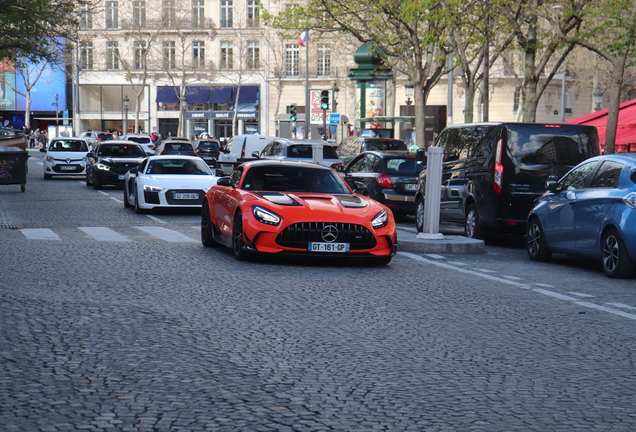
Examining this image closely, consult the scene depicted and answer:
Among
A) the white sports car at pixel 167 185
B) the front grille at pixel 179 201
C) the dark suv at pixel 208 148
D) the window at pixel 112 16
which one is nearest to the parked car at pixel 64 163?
the dark suv at pixel 208 148

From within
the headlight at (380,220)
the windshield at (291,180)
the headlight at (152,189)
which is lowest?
the headlight at (152,189)

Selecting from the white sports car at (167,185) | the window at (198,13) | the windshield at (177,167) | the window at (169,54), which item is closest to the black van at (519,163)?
the white sports car at (167,185)

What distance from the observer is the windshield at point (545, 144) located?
15.6 m

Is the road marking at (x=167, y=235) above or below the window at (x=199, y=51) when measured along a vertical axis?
below

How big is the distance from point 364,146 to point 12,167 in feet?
33.2

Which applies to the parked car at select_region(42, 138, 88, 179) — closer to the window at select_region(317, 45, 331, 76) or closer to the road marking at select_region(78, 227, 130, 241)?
the road marking at select_region(78, 227, 130, 241)

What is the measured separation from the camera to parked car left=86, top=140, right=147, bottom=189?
99.1 feet

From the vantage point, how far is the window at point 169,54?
77.6 meters

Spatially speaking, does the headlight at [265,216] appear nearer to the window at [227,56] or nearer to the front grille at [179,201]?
the front grille at [179,201]

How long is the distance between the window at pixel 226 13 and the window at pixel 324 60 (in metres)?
8.16

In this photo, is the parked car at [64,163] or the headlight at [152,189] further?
the parked car at [64,163]

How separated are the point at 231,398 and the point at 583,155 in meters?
11.7

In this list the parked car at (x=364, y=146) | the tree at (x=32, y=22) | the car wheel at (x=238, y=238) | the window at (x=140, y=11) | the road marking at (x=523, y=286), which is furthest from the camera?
the window at (x=140, y=11)

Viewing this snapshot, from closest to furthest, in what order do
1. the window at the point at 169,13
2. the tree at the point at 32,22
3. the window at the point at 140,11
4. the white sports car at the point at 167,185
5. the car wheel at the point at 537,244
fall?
the car wheel at the point at 537,244
the white sports car at the point at 167,185
the tree at the point at 32,22
the window at the point at 169,13
the window at the point at 140,11
